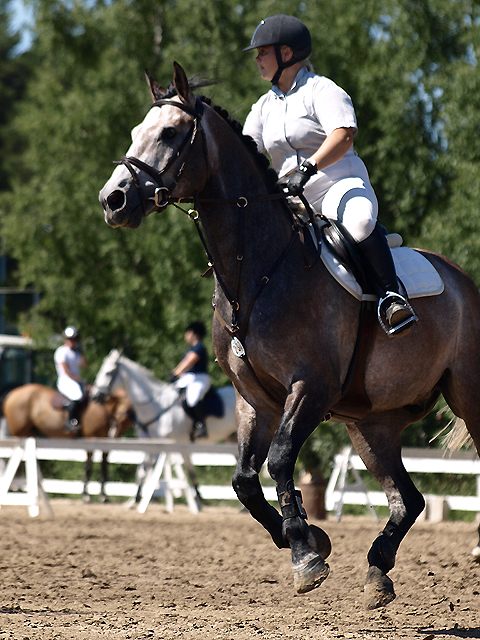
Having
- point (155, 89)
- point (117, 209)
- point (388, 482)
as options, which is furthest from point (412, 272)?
point (117, 209)

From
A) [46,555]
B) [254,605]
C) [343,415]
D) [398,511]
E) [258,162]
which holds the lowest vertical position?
[46,555]

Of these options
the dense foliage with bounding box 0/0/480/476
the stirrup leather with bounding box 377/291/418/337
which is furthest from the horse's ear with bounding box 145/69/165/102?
the dense foliage with bounding box 0/0/480/476

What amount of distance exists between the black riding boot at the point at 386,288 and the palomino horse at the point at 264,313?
178 millimetres

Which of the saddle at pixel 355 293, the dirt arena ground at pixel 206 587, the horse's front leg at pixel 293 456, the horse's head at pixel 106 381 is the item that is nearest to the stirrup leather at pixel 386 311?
the saddle at pixel 355 293

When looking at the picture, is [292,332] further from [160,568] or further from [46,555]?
[46,555]

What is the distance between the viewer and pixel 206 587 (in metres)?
6.06

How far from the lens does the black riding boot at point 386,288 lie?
442cm

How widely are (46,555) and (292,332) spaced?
4398 millimetres

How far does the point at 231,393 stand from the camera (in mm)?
14703

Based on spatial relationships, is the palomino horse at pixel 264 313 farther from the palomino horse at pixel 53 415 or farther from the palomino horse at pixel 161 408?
the palomino horse at pixel 53 415

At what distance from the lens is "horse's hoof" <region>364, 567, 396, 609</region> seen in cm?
462

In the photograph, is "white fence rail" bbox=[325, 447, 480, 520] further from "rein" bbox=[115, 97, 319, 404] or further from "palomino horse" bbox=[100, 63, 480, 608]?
"rein" bbox=[115, 97, 319, 404]

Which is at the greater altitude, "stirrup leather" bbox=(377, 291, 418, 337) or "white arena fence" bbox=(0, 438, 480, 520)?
"stirrup leather" bbox=(377, 291, 418, 337)

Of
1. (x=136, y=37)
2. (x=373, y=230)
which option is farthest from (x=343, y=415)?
(x=136, y=37)
